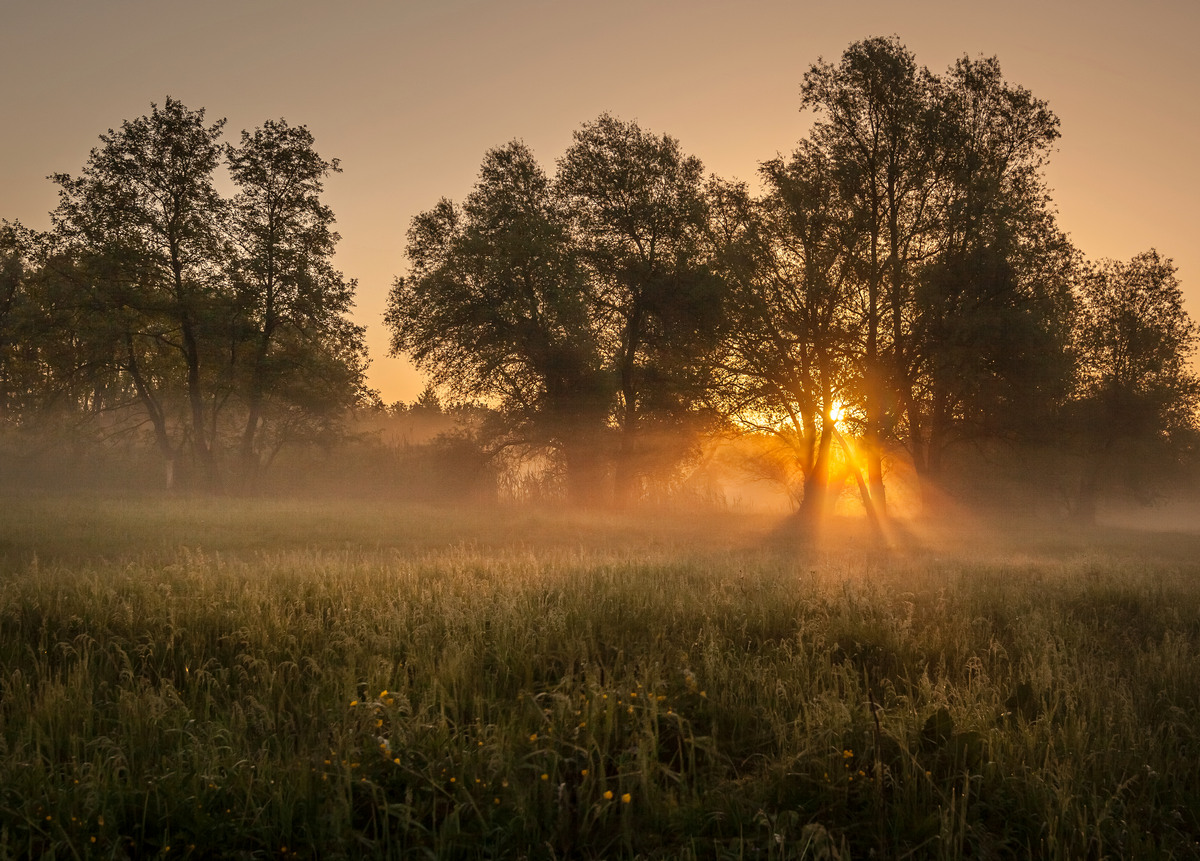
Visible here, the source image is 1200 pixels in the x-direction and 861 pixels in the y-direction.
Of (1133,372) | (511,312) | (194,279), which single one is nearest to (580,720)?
(511,312)

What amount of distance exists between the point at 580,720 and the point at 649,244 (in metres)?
27.2

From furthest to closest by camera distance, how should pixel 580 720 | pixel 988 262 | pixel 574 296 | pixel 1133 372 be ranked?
pixel 1133 372
pixel 574 296
pixel 988 262
pixel 580 720

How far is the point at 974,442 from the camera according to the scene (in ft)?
105

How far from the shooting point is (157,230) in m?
29.9

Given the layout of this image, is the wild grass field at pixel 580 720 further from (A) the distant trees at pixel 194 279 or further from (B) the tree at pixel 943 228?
(A) the distant trees at pixel 194 279

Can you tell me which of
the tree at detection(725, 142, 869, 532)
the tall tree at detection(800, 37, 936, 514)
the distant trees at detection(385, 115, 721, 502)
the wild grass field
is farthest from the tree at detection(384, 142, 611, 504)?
the wild grass field

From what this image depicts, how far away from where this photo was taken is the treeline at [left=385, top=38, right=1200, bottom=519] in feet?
83.0

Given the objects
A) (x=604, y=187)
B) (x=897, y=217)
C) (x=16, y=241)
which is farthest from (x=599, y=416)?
(x=16, y=241)

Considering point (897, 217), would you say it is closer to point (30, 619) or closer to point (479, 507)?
point (479, 507)

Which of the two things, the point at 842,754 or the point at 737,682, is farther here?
the point at 737,682

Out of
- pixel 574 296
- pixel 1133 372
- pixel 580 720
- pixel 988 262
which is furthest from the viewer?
pixel 1133 372

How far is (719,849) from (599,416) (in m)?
27.1

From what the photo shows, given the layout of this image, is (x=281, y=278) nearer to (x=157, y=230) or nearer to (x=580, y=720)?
(x=157, y=230)

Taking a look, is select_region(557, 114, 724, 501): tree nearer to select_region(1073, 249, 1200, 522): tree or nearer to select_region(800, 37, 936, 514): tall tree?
select_region(800, 37, 936, 514): tall tree
